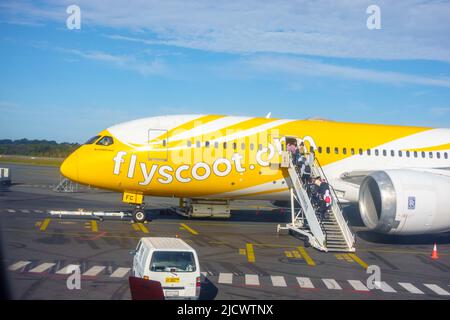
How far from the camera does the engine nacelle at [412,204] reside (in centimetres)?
2244

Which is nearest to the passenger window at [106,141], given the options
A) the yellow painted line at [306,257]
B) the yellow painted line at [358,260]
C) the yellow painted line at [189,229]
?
the yellow painted line at [189,229]

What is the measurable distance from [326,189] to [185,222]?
788cm

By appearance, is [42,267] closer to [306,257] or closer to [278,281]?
[278,281]

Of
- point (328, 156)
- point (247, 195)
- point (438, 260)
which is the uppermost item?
point (328, 156)

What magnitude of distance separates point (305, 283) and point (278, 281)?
2.57 feet

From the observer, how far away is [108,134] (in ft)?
86.6

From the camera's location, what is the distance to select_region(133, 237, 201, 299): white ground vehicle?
13344 millimetres

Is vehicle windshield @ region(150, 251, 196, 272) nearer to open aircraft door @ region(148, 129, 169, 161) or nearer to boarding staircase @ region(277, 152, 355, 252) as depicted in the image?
boarding staircase @ region(277, 152, 355, 252)

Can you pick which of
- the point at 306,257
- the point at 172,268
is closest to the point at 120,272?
the point at 172,268

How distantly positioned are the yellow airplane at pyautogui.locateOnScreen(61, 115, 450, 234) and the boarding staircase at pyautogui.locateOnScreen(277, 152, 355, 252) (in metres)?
1.11

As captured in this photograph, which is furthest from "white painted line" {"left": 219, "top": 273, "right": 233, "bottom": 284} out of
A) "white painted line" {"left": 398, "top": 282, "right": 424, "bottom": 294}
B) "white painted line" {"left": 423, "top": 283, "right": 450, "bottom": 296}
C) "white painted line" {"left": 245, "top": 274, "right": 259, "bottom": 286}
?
"white painted line" {"left": 423, "top": 283, "right": 450, "bottom": 296}
